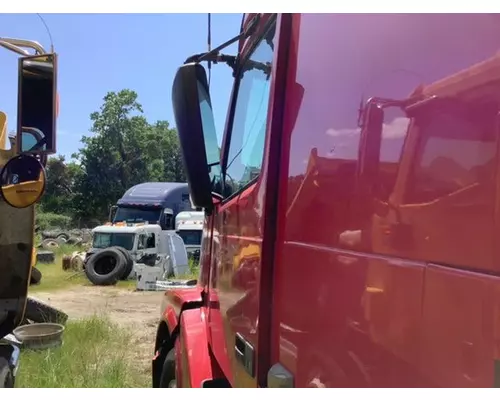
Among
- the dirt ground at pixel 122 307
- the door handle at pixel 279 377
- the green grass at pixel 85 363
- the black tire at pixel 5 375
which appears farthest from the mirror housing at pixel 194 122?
the dirt ground at pixel 122 307

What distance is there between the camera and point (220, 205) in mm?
2436

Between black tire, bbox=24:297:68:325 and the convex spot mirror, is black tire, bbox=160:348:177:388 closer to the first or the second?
the convex spot mirror

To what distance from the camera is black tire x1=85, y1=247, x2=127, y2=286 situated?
14008 millimetres

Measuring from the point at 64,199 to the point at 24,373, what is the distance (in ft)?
110

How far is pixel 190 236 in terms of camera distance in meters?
17.7

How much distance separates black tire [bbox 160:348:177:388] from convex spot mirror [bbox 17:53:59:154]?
4.33 ft

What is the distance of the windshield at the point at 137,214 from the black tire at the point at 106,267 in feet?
18.4

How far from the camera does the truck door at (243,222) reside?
1692 millimetres

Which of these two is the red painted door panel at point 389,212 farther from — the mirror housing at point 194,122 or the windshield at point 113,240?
the windshield at point 113,240

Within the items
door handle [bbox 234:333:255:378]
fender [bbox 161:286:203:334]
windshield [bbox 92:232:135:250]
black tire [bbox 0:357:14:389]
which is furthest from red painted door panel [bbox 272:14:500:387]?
windshield [bbox 92:232:135:250]

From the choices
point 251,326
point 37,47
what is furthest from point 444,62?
point 37,47

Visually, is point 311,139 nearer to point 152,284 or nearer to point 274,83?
point 274,83

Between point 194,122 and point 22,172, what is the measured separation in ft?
2.79

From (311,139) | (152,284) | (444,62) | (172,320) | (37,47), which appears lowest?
(152,284)
